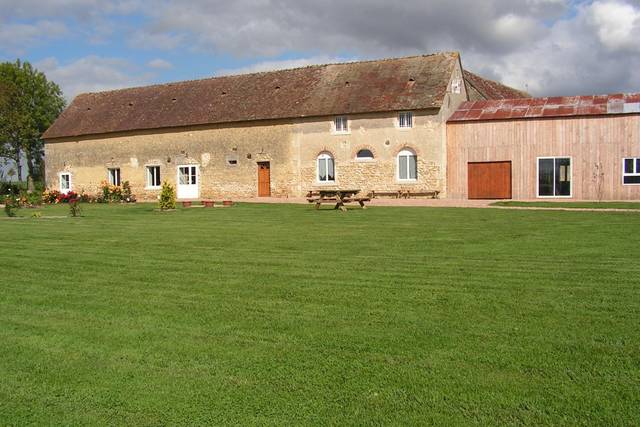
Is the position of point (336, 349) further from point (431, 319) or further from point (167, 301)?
point (167, 301)

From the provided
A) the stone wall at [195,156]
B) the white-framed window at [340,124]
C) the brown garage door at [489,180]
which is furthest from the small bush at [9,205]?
the brown garage door at [489,180]

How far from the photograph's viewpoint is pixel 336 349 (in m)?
4.96

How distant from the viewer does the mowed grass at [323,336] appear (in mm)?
3959

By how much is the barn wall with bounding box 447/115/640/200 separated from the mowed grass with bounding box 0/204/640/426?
16989 mm

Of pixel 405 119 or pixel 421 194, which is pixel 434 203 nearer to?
pixel 421 194

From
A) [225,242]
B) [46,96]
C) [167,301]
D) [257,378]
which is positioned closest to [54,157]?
[46,96]

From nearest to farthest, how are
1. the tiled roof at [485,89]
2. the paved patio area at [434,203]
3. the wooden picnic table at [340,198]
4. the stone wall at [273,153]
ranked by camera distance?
1. the paved patio area at [434,203]
2. the wooden picnic table at [340,198]
3. the stone wall at [273,153]
4. the tiled roof at [485,89]

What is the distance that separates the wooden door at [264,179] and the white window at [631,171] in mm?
16133

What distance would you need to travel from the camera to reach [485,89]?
36750 millimetres

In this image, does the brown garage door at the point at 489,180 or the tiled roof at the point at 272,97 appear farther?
the tiled roof at the point at 272,97

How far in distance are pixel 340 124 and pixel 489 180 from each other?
7406mm

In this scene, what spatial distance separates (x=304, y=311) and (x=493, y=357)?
2025mm

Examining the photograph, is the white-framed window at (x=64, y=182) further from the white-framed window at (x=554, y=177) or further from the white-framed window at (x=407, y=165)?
the white-framed window at (x=554, y=177)

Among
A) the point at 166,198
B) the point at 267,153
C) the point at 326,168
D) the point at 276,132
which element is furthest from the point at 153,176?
the point at 166,198
